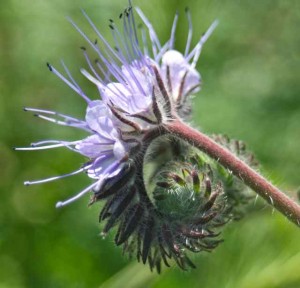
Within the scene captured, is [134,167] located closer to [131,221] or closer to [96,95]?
[131,221]

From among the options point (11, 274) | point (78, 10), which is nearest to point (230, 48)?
point (78, 10)

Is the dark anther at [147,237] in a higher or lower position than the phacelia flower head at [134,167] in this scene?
lower

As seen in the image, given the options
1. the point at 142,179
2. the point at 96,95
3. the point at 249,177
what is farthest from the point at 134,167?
the point at 96,95

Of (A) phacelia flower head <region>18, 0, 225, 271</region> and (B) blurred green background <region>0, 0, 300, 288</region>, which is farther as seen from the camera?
(B) blurred green background <region>0, 0, 300, 288</region>

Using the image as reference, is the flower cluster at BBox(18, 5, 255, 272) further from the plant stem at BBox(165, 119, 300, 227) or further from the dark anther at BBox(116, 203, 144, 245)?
the plant stem at BBox(165, 119, 300, 227)

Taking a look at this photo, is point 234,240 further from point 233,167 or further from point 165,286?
point 233,167

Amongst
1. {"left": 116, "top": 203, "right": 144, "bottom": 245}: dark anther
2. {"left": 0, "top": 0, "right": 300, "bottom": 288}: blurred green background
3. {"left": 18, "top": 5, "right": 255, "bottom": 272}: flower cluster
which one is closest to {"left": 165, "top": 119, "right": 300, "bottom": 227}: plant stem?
{"left": 18, "top": 5, "right": 255, "bottom": 272}: flower cluster

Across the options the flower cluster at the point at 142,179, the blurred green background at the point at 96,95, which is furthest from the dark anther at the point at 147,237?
the blurred green background at the point at 96,95

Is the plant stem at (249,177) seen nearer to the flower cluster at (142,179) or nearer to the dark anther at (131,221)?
the flower cluster at (142,179)
